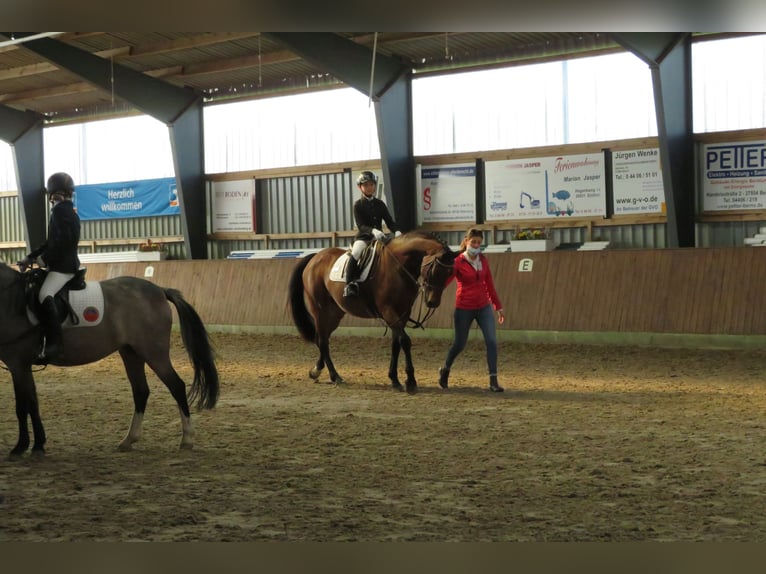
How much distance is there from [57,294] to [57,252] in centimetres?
31

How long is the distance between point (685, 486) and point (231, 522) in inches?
101

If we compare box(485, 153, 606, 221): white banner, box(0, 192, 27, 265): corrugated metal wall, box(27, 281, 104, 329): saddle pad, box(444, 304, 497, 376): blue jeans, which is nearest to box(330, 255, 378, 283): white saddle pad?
box(444, 304, 497, 376): blue jeans

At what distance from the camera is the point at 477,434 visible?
6961mm

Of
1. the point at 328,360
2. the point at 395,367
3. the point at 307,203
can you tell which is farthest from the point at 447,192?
the point at 395,367

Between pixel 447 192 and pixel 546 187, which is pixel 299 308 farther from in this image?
pixel 447 192

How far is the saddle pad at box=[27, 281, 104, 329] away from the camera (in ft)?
20.5

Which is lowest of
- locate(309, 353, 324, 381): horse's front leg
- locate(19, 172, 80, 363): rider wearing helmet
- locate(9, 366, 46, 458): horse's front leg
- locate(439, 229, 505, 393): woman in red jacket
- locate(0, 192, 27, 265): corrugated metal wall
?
locate(309, 353, 324, 381): horse's front leg

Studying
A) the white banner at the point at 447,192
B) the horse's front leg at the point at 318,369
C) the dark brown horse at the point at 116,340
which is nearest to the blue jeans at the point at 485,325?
the horse's front leg at the point at 318,369

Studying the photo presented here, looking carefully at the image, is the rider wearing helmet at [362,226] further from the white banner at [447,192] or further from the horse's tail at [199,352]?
the white banner at [447,192]

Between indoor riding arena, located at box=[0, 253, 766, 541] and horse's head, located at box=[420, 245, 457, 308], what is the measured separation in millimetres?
1086

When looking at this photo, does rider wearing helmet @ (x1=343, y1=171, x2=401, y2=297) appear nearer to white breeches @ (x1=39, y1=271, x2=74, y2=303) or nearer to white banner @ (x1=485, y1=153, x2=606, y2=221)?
white breeches @ (x1=39, y1=271, x2=74, y2=303)

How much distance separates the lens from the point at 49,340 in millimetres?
6172

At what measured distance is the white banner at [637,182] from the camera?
672 inches

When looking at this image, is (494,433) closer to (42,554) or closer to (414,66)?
(42,554)
